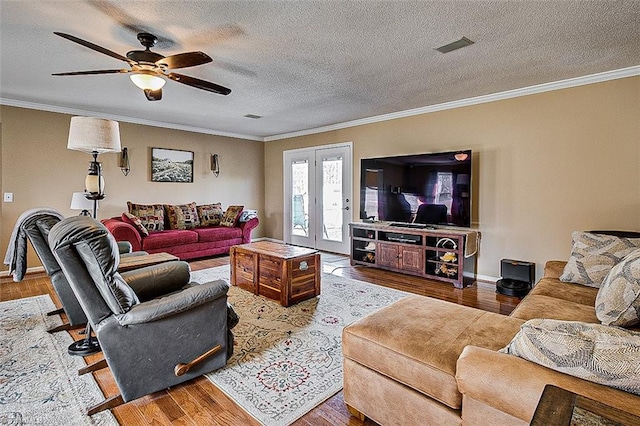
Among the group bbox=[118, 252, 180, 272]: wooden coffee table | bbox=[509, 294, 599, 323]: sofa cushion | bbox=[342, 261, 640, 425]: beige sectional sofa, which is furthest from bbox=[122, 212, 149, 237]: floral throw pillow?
bbox=[509, 294, 599, 323]: sofa cushion

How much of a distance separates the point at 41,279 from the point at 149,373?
12.4 feet

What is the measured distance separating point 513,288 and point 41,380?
431 cm

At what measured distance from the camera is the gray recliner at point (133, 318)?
1695 millimetres

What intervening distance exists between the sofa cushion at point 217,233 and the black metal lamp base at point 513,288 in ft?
14.3

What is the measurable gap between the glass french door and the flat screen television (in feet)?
2.68

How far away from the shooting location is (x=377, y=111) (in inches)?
200

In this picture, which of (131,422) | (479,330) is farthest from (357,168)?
(131,422)

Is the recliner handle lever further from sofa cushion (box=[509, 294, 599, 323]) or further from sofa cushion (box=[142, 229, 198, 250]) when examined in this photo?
sofa cushion (box=[142, 229, 198, 250])

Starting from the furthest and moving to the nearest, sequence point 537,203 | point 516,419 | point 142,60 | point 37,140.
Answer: point 37,140, point 537,203, point 142,60, point 516,419

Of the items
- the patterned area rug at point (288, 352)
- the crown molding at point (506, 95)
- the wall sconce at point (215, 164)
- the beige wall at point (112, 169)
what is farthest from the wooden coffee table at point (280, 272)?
the wall sconce at point (215, 164)

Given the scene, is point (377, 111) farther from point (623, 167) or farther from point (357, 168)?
point (623, 167)

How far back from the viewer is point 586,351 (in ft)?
3.36

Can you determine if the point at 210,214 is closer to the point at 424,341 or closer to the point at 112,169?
the point at 112,169

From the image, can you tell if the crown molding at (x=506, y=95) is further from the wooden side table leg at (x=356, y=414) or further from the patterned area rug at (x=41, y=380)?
the patterned area rug at (x=41, y=380)
